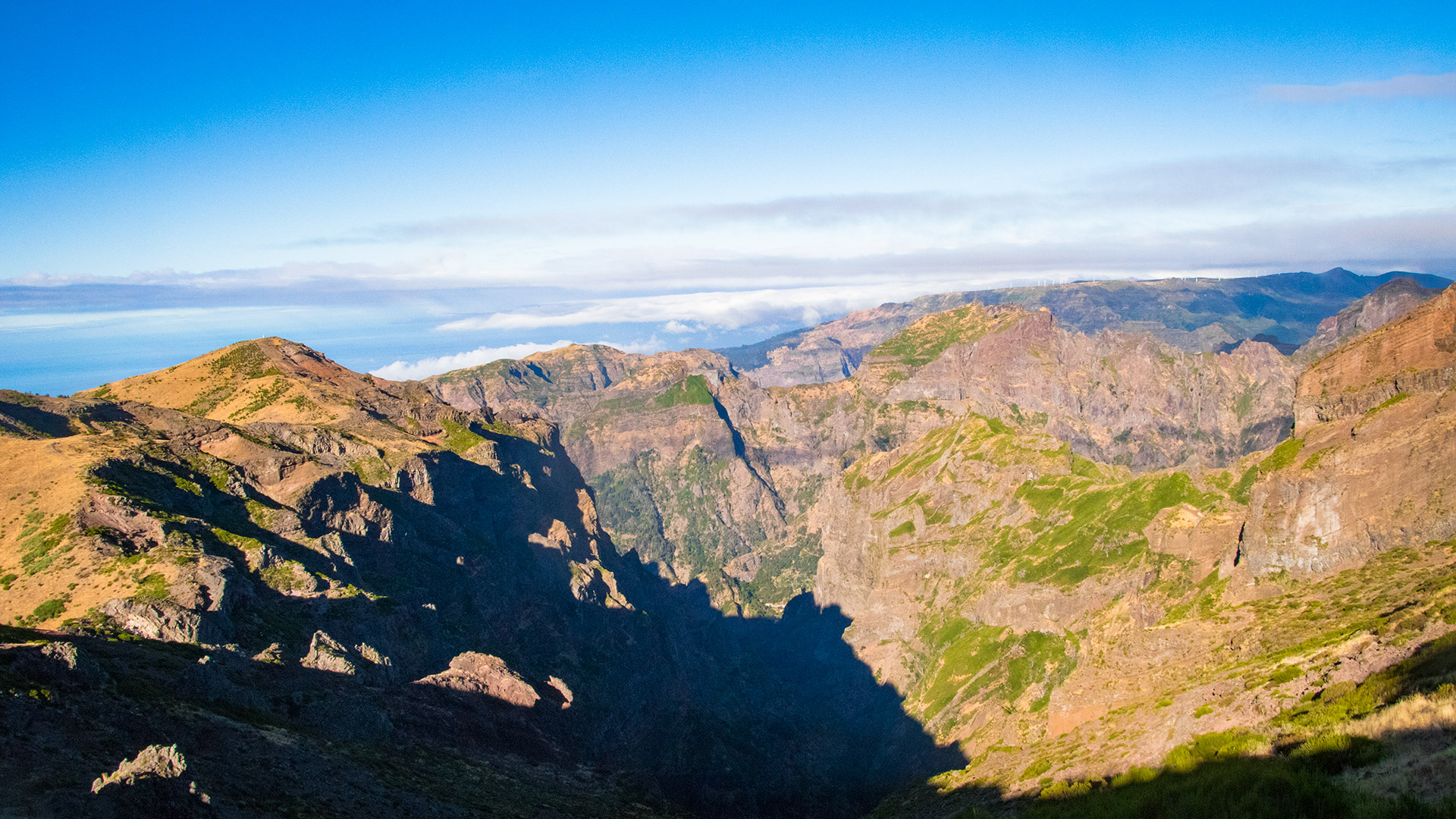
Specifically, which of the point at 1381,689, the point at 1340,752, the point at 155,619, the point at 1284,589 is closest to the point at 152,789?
the point at 155,619

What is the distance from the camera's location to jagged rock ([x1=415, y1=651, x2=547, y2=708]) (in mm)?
127812

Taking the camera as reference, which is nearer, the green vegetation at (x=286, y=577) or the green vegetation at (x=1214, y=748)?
the green vegetation at (x=1214, y=748)

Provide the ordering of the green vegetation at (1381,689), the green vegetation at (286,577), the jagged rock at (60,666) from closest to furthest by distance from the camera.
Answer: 1. the green vegetation at (1381,689)
2. the jagged rock at (60,666)
3. the green vegetation at (286,577)

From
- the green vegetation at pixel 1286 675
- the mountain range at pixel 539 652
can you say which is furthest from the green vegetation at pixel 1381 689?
the green vegetation at pixel 1286 675

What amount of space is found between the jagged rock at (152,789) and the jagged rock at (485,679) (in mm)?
71040

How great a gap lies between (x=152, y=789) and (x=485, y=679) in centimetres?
8512

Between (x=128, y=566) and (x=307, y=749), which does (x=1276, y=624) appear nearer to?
(x=307, y=749)

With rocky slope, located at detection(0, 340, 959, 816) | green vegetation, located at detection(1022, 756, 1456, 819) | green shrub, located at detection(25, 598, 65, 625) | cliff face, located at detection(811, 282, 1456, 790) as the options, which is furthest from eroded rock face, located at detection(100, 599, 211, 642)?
green vegetation, located at detection(1022, 756, 1456, 819)

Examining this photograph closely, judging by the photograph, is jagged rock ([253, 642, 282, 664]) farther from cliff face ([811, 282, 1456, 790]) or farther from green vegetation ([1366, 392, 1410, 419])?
green vegetation ([1366, 392, 1410, 419])

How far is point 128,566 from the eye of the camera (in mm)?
107688

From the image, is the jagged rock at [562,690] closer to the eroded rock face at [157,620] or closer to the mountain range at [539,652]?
the mountain range at [539,652]

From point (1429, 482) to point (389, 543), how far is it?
577 feet

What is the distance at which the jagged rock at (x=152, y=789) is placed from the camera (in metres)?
50.5

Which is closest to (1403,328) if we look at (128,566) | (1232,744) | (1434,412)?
(1434,412)
